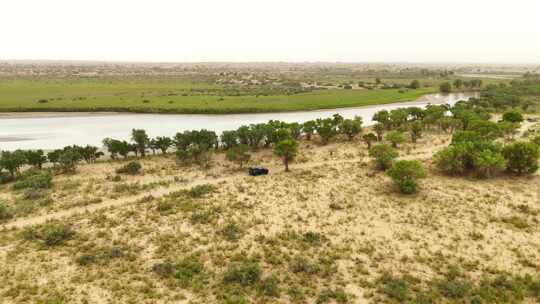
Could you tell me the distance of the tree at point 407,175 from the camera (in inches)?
1205

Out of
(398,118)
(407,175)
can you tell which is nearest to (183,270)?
(407,175)

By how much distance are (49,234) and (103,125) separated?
45.5m

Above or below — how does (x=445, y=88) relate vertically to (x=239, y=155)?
above

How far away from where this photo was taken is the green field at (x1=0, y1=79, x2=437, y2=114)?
7638 centimetres

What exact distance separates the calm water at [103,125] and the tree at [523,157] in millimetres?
33656

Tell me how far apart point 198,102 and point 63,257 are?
64.9m

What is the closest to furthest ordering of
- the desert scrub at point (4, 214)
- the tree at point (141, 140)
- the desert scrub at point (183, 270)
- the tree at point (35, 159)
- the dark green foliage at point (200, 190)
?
the desert scrub at point (183, 270), the desert scrub at point (4, 214), the dark green foliage at point (200, 190), the tree at point (35, 159), the tree at point (141, 140)

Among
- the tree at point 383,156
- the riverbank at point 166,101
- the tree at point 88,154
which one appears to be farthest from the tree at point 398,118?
the tree at point 88,154

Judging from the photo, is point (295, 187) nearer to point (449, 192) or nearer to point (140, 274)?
point (449, 192)

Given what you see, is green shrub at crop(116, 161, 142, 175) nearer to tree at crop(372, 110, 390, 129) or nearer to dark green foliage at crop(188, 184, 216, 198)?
dark green foliage at crop(188, 184, 216, 198)

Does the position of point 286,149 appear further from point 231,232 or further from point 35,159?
point 35,159

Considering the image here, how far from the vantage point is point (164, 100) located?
86.1m

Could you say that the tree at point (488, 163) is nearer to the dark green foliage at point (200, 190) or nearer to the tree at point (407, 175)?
the tree at point (407, 175)

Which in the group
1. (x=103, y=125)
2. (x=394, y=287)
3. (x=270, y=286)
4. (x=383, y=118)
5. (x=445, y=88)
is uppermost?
(x=445, y=88)
